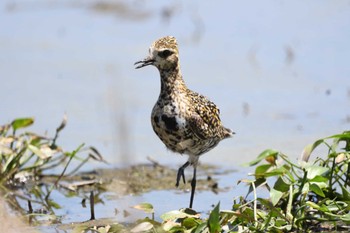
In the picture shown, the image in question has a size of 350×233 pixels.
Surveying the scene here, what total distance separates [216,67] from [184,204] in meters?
3.98

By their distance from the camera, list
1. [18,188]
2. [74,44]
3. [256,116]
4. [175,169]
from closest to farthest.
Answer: [18,188], [175,169], [256,116], [74,44]

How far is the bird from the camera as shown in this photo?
721 cm

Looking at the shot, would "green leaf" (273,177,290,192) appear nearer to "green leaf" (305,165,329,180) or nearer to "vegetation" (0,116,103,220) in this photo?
"green leaf" (305,165,329,180)

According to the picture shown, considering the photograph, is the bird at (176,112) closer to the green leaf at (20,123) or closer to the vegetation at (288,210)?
the vegetation at (288,210)

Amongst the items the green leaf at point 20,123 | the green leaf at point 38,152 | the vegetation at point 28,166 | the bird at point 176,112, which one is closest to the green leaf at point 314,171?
the bird at point 176,112

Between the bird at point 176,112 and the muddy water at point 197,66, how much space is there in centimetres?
104

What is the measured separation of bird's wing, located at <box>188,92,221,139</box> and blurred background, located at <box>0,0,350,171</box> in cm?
94

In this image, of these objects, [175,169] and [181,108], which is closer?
[181,108]

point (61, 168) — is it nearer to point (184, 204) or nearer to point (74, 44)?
point (184, 204)

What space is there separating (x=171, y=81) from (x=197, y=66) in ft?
13.3

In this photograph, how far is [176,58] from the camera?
291 inches

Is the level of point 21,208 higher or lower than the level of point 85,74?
lower

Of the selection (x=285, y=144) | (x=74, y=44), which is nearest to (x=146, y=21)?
(x=74, y=44)

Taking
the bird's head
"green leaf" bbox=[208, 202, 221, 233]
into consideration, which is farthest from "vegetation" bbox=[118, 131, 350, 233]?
the bird's head
